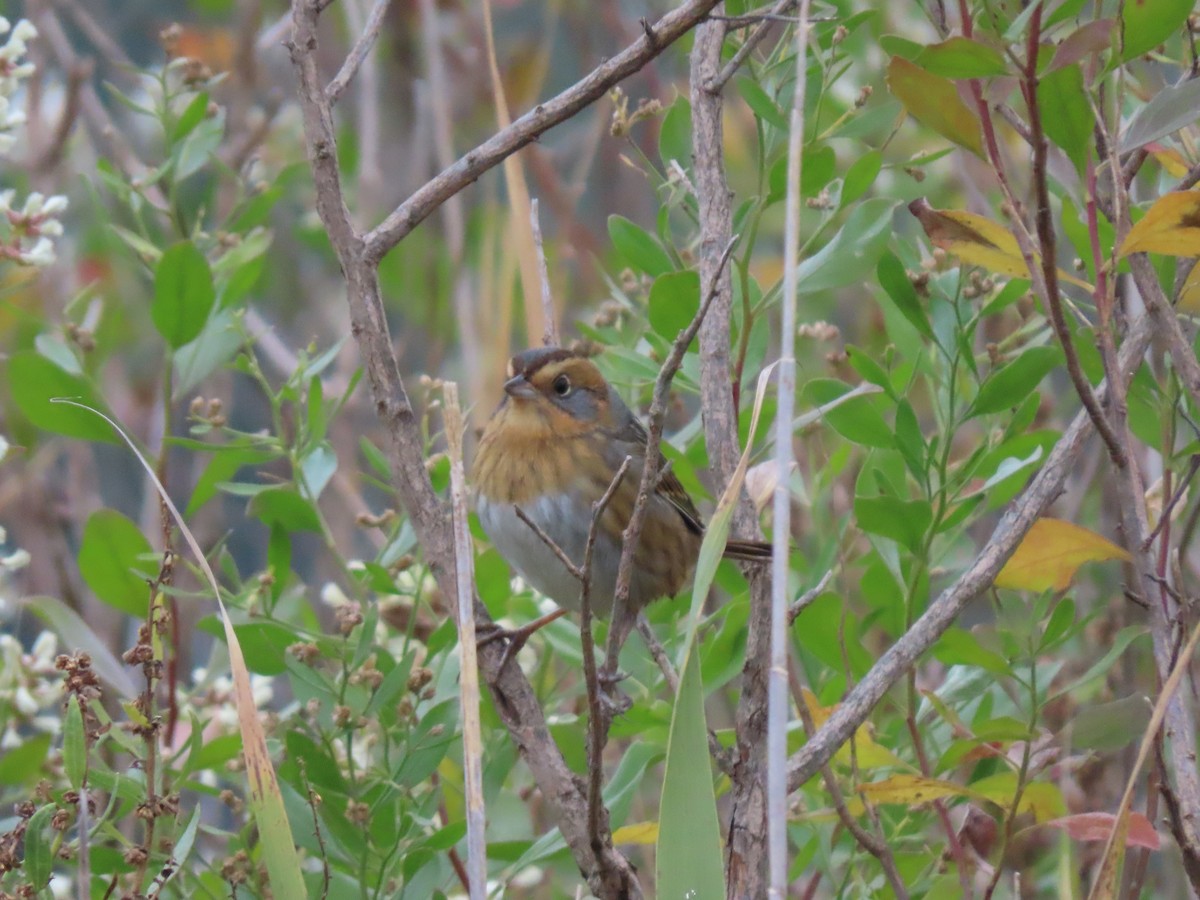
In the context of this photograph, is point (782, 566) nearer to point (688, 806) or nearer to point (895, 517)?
point (688, 806)

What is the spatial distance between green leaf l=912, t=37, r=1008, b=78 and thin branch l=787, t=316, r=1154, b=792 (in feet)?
1.39

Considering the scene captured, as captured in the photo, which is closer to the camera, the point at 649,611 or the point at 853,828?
the point at 853,828

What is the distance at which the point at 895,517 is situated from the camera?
202 centimetres

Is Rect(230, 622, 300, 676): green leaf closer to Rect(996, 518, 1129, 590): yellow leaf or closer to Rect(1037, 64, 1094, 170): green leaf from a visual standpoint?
Rect(996, 518, 1129, 590): yellow leaf

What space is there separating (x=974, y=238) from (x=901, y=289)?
0.31 meters

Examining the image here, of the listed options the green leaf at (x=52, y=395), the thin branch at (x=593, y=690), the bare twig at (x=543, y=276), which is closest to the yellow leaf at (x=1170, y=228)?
the thin branch at (x=593, y=690)

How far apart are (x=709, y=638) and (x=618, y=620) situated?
2.98 feet

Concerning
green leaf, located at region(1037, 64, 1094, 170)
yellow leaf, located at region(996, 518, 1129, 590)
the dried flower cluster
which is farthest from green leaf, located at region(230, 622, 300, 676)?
green leaf, located at region(1037, 64, 1094, 170)

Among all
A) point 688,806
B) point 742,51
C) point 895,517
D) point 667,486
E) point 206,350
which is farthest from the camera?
point 667,486

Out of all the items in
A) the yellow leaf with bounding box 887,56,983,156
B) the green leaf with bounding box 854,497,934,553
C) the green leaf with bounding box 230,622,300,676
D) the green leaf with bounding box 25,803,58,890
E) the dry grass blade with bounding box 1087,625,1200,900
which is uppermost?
the yellow leaf with bounding box 887,56,983,156

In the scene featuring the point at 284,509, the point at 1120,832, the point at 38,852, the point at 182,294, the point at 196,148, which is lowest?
the point at 1120,832

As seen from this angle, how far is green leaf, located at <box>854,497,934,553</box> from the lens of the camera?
1.98 meters

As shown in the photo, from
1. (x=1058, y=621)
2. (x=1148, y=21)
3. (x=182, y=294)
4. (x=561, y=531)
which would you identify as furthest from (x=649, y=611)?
(x=1148, y=21)

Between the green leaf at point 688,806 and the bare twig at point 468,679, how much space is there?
0.19 m
